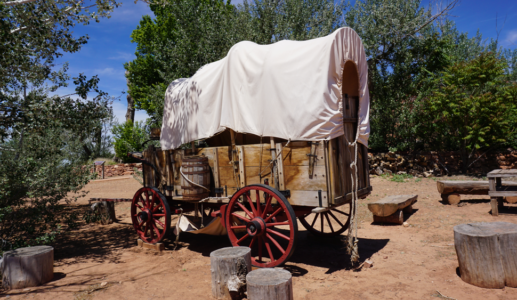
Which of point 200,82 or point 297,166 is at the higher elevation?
point 200,82

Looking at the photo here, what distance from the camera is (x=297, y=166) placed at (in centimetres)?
387

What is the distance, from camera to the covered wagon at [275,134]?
371cm

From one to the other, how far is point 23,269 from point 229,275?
2478 mm

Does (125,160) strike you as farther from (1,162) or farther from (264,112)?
(264,112)

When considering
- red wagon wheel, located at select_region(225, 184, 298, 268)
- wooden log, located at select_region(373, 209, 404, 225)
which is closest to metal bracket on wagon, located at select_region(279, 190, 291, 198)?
red wagon wheel, located at select_region(225, 184, 298, 268)

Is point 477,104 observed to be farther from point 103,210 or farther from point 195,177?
point 103,210

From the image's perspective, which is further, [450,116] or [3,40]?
[450,116]

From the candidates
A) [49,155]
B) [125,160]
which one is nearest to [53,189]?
[49,155]

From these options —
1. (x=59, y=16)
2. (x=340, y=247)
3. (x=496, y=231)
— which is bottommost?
(x=340, y=247)

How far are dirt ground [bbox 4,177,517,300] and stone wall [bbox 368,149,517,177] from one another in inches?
233

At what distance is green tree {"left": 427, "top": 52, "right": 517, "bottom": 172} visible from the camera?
35.7 feet

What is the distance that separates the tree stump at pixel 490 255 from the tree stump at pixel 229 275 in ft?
7.31

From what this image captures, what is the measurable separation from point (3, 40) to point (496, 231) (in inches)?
263

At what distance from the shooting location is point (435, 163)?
41.3ft
